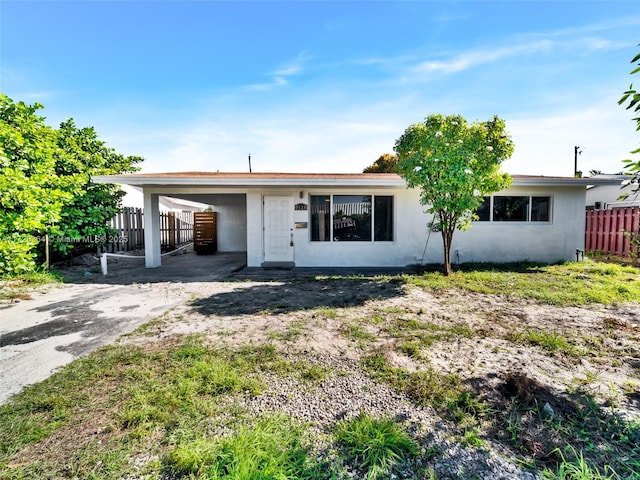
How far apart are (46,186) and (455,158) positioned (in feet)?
31.5

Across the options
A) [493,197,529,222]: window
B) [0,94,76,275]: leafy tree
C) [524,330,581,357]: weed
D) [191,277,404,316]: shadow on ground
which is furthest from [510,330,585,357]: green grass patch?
[0,94,76,275]: leafy tree

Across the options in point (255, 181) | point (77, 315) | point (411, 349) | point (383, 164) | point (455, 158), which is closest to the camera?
point (411, 349)

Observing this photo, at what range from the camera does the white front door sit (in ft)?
30.7

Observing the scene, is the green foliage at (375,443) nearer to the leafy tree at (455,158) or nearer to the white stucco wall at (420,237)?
the leafy tree at (455,158)

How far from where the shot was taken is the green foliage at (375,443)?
69.9 inches

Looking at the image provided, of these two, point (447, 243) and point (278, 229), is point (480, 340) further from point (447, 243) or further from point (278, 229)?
point (278, 229)

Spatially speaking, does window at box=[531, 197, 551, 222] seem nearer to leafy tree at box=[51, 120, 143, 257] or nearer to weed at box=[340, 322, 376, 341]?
weed at box=[340, 322, 376, 341]

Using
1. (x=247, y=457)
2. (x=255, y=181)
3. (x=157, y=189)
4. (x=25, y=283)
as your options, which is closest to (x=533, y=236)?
(x=255, y=181)

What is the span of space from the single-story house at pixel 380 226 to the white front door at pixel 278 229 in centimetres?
3

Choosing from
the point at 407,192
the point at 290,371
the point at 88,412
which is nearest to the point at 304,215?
the point at 407,192

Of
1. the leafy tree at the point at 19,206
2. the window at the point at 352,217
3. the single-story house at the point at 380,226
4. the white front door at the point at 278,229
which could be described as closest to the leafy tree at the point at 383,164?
the single-story house at the point at 380,226

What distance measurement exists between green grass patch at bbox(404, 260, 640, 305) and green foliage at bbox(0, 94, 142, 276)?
24.5 ft

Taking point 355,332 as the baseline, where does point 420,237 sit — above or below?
above

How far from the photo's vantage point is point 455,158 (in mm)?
6668
